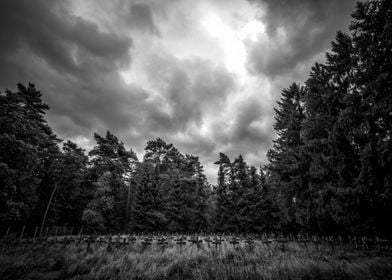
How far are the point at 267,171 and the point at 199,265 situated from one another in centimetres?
1445

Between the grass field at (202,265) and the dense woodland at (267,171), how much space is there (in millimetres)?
3943

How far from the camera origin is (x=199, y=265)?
9.12 m

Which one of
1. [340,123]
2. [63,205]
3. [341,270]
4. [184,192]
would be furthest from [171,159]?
[341,270]

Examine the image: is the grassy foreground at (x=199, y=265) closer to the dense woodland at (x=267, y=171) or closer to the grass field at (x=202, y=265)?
the grass field at (x=202, y=265)

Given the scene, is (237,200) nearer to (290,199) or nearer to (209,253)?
(290,199)

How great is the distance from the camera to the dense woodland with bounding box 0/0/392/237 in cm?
1050

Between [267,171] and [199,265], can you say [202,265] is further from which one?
[267,171]

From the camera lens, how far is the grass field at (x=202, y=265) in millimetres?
6812

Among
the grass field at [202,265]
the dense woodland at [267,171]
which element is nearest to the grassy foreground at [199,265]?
the grass field at [202,265]

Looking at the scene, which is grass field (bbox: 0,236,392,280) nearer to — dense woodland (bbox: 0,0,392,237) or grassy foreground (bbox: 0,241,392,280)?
grassy foreground (bbox: 0,241,392,280)

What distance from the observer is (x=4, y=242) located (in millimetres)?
14633

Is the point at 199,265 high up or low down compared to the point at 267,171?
down

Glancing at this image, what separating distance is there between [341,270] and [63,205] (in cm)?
3122

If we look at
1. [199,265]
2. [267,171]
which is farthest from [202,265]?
[267,171]
